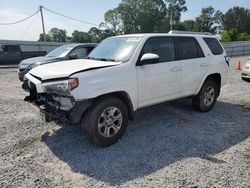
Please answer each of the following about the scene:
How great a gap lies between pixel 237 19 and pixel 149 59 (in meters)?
80.9

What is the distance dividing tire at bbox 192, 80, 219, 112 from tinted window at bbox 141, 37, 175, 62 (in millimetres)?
1366

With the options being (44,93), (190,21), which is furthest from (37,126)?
(190,21)

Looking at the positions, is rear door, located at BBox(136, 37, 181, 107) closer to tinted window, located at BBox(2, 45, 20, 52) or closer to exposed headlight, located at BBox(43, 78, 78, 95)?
exposed headlight, located at BBox(43, 78, 78, 95)

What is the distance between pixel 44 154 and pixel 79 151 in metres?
0.55

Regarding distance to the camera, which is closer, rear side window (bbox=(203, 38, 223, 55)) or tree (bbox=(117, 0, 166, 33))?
rear side window (bbox=(203, 38, 223, 55))

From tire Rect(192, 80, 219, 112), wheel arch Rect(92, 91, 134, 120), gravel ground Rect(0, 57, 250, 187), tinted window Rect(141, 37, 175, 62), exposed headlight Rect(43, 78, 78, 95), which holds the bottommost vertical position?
gravel ground Rect(0, 57, 250, 187)

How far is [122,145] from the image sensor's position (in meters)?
4.34

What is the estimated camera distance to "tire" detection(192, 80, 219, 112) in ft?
19.9

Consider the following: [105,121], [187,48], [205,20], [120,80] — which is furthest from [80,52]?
[205,20]

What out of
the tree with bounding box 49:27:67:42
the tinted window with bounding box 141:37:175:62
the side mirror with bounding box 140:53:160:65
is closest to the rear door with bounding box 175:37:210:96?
the tinted window with bounding box 141:37:175:62

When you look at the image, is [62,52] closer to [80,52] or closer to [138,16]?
[80,52]

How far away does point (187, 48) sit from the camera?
5656 millimetres

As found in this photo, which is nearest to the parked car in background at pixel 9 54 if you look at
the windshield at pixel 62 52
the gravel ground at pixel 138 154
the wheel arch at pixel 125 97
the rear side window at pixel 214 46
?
the windshield at pixel 62 52

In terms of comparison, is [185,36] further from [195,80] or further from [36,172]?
[36,172]
